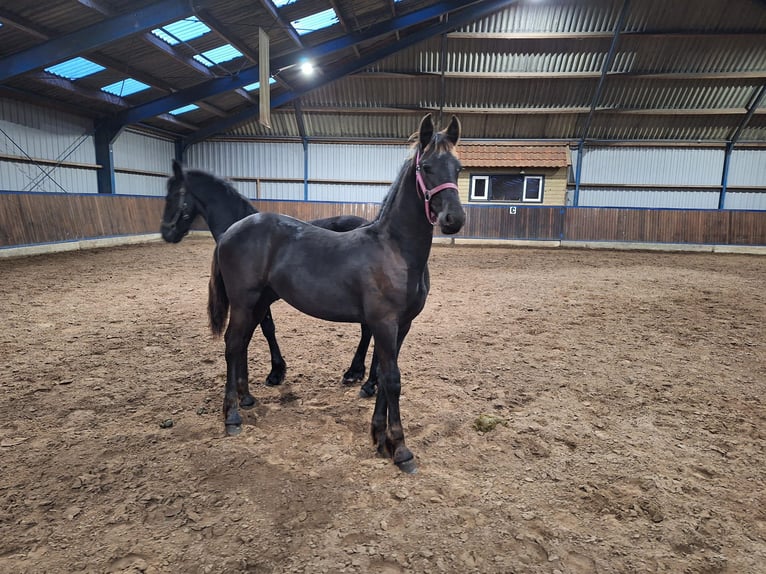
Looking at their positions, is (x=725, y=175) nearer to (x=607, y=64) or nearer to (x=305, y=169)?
(x=607, y=64)

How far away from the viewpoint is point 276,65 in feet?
45.1

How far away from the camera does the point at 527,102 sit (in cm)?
1716

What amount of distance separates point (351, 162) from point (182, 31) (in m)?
8.93

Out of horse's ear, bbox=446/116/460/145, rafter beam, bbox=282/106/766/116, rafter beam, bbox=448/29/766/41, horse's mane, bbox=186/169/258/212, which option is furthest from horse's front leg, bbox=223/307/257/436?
rafter beam, bbox=282/106/766/116

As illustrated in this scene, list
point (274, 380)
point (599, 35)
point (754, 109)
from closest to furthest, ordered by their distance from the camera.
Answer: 1. point (274, 380)
2. point (599, 35)
3. point (754, 109)

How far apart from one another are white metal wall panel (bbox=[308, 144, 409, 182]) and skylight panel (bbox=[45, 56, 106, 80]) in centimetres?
879

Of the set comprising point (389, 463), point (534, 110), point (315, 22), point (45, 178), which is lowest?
point (389, 463)

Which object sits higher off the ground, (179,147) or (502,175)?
(179,147)

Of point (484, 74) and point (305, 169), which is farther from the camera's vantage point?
point (305, 169)

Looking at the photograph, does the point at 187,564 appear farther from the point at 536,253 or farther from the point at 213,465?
the point at 536,253

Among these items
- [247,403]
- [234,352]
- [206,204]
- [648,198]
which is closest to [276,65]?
[206,204]

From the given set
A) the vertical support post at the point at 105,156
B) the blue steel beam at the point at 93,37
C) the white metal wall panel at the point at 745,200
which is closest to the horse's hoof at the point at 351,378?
the blue steel beam at the point at 93,37

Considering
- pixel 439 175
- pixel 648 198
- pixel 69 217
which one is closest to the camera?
pixel 439 175

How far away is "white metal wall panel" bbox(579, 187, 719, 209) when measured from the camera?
1759 centimetres
